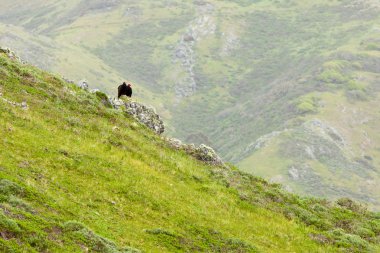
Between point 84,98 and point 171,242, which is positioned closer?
point 171,242

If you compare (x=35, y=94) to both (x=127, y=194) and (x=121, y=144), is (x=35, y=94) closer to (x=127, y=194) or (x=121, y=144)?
(x=121, y=144)

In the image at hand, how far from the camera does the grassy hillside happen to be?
1814cm

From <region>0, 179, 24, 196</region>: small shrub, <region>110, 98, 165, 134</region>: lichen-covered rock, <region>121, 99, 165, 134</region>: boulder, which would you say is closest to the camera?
<region>0, 179, 24, 196</region>: small shrub

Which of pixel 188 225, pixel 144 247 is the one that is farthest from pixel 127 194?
pixel 144 247

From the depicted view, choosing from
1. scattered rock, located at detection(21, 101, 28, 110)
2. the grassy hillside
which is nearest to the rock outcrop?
the grassy hillside

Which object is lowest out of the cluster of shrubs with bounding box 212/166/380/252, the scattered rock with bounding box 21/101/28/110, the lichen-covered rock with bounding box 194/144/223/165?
the cluster of shrubs with bounding box 212/166/380/252

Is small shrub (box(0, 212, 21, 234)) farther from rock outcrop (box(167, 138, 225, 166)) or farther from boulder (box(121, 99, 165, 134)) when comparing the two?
boulder (box(121, 99, 165, 134))

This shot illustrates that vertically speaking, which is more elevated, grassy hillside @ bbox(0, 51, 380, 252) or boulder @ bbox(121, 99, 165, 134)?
boulder @ bbox(121, 99, 165, 134)

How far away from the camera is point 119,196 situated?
2311 cm

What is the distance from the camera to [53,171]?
2228 centimetres

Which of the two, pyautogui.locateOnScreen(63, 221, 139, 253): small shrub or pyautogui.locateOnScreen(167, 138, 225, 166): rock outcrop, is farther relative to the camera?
pyautogui.locateOnScreen(167, 138, 225, 166): rock outcrop

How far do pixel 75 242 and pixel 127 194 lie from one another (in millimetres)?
6630

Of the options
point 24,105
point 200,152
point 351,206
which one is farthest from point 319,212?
point 24,105

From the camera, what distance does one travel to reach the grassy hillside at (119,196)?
18141 millimetres
